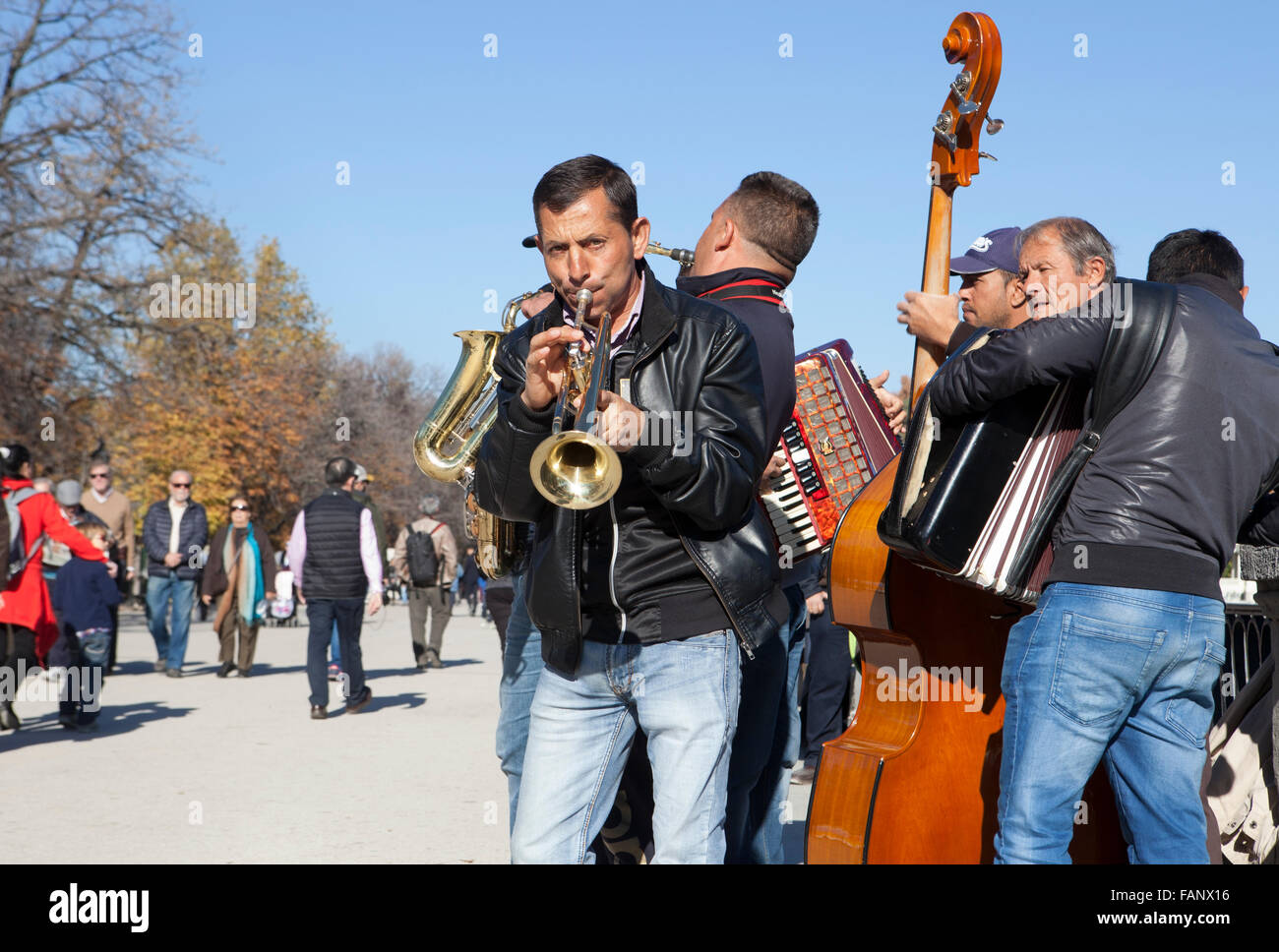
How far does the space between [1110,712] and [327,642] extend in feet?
27.8

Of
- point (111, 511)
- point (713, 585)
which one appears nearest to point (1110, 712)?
point (713, 585)

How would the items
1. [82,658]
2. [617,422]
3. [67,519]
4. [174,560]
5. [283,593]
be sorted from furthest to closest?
[283,593] → [174,560] → [82,658] → [67,519] → [617,422]

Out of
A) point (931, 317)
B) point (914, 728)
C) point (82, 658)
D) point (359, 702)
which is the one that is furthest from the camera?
point (359, 702)

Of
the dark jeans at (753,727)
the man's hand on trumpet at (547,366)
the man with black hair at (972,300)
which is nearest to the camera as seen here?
the man's hand on trumpet at (547,366)

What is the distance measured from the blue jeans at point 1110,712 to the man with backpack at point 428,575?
12250 millimetres

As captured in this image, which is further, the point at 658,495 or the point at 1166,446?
the point at 1166,446

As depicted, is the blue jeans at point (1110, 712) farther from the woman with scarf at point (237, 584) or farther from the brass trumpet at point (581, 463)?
the woman with scarf at point (237, 584)

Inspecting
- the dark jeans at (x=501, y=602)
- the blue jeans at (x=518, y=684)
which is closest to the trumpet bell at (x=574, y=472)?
the blue jeans at (x=518, y=684)

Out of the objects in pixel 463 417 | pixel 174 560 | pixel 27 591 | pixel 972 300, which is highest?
pixel 972 300

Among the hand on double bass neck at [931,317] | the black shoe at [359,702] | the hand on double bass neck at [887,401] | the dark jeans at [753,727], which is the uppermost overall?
the hand on double bass neck at [931,317]

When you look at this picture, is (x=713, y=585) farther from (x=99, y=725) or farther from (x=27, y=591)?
(x=99, y=725)

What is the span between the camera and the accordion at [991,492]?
3.31m

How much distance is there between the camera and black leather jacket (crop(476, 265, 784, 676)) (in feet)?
9.78

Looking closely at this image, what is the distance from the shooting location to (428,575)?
1507 centimetres
